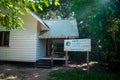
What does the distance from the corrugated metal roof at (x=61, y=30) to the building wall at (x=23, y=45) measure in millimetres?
1179

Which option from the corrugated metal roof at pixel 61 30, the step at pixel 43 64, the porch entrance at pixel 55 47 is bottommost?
the step at pixel 43 64

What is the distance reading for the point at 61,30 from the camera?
18.8 meters

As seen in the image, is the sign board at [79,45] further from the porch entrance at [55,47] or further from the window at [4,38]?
the window at [4,38]

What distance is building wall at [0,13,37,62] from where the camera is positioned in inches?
660

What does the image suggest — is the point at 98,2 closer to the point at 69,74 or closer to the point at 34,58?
the point at 69,74

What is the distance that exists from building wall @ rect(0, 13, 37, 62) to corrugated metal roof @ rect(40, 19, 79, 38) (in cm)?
118

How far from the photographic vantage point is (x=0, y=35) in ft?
58.1

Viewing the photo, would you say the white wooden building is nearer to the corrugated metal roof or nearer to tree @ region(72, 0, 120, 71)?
the corrugated metal roof

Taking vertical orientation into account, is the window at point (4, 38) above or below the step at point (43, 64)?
above

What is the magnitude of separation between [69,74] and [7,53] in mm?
7123

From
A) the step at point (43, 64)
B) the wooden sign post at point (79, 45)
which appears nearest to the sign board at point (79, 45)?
the wooden sign post at point (79, 45)

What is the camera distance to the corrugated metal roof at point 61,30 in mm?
17562

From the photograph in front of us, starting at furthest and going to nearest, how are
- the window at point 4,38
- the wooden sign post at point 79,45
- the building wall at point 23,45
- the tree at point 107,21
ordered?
the window at point 4,38
the building wall at point 23,45
the wooden sign post at point 79,45
the tree at point 107,21

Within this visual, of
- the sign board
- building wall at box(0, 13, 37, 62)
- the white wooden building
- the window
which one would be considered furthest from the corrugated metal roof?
the window
